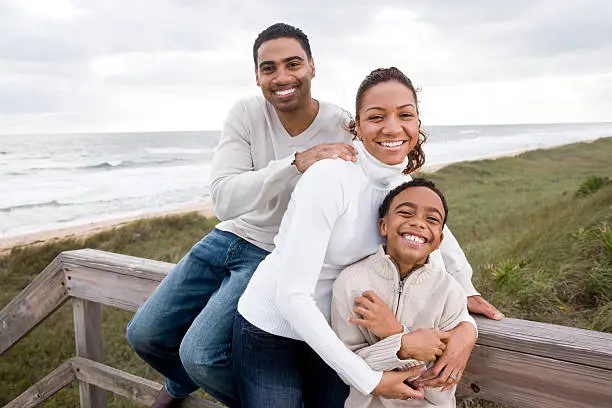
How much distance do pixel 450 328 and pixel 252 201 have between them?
858 mm

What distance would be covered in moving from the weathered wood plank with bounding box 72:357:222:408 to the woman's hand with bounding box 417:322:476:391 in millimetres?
1127

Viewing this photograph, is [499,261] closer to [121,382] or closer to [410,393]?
Answer: [121,382]

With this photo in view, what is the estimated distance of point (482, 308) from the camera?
180 centimetres

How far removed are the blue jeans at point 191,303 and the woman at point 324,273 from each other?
293 mm

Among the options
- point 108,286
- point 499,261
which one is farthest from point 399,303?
point 499,261

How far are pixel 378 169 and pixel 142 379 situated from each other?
63.9 inches

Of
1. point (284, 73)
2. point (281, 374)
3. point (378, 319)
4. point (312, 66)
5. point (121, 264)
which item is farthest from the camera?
point (121, 264)

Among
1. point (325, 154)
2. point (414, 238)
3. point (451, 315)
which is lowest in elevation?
point (451, 315)

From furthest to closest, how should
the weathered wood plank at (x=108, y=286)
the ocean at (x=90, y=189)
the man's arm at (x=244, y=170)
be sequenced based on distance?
the ocean at (x=90, y=189), the weathered wood plank at (x=108, y=286), the man's arm at (x=244, y=170)

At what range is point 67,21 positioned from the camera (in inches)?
1235

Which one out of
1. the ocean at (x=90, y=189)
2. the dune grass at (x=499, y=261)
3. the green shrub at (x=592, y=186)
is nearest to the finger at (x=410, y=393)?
the dune grass at (x=499, y=261)

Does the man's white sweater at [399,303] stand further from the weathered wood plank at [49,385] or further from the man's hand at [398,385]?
Answer: the weathered wood plank at [49,385]

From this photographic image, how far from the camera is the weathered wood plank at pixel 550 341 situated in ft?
4.91

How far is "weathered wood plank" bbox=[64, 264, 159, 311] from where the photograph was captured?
8.41 feet
